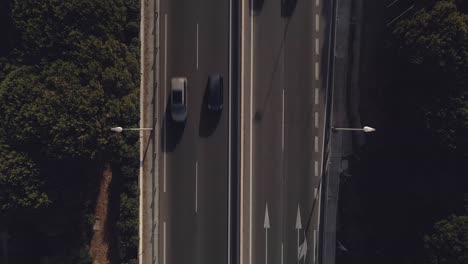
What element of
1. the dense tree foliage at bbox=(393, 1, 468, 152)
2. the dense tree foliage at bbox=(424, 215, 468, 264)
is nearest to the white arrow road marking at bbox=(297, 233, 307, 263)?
the dense tree foliage at bbox=(424, 215, 468, 264)

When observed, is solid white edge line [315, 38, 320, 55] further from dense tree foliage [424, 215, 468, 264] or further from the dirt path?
the dirt path

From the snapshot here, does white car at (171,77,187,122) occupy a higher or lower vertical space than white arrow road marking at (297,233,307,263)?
higher

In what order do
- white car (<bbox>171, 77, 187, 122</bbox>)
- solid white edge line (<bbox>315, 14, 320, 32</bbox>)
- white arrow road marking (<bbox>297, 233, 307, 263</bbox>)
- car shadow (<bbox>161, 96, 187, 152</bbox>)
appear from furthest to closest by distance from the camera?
white arrow road marking (<bbox>297, 233, 307, 263</bbox>) → solid white edge line (<bbox>315, 14, 320, 32</bbox>) → car shadow (<bbox>161, 96, 187, 152</bbox>) → white car (<bbox>171, 77, 187, 122</bbox>)

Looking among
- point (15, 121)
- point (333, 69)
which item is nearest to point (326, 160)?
point (333, 69)

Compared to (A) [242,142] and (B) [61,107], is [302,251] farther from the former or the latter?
(B) [61,107]

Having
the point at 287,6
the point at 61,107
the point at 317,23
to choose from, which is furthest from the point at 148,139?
the point at 317,23
